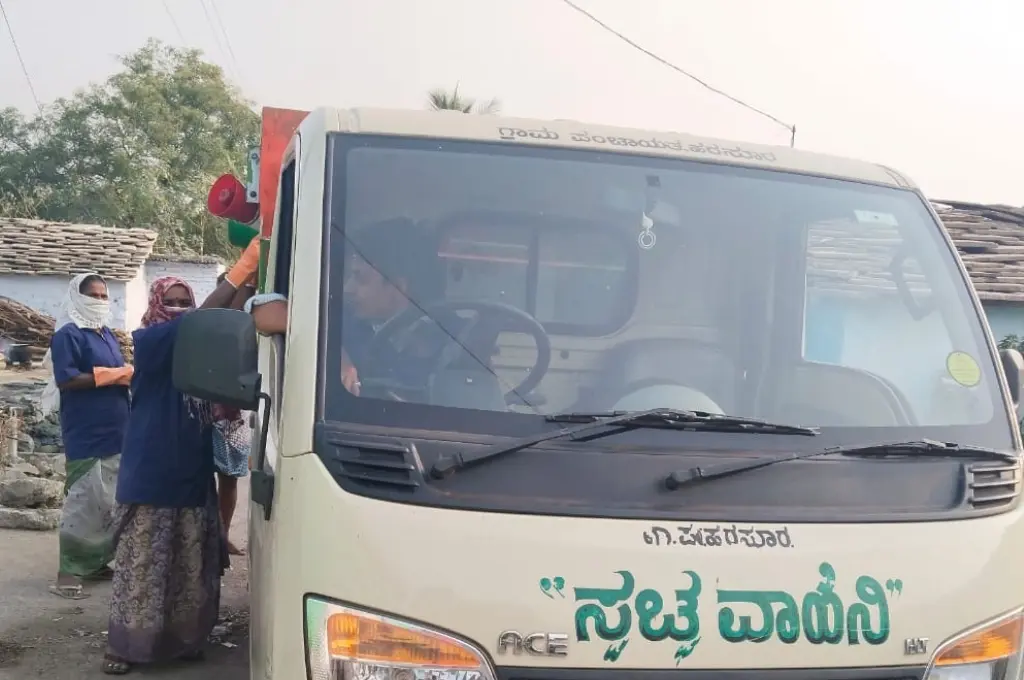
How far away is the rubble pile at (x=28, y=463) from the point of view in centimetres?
763

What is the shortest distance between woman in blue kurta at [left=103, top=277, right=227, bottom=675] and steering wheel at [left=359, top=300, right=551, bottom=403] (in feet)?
7.09

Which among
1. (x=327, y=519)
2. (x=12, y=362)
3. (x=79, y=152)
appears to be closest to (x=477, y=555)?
(x=327, y=519)

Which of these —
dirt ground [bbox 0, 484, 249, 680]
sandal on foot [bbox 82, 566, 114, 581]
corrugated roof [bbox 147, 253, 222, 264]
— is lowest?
dirt ground [bbox 0, 484, 249, 680]

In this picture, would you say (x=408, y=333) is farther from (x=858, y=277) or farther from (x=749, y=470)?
(x=858, y=277)

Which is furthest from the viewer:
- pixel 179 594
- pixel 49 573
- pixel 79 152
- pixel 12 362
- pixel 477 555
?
pixel 79 152

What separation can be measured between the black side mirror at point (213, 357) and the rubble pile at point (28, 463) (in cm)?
592

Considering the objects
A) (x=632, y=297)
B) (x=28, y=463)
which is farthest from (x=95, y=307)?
(x=28, y=463)

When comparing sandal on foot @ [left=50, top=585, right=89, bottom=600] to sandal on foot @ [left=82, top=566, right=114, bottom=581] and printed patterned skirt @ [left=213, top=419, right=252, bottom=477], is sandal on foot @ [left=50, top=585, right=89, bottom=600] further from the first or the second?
printed patterned skirt @ [left=213, top=419, right=252, bottom=477]

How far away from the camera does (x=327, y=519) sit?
2127 mm

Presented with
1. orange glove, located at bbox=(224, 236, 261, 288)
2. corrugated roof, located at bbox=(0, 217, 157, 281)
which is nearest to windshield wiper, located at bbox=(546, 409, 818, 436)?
orange glove, located at bbox=(224, 236, 261, 288)

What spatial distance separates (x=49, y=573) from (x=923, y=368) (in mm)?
5419

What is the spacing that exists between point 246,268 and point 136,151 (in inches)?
1297

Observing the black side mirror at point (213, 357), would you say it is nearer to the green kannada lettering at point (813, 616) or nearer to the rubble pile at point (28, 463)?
the green kannada lettering at point (813, 616)

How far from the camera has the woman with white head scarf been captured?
18.3 feet
